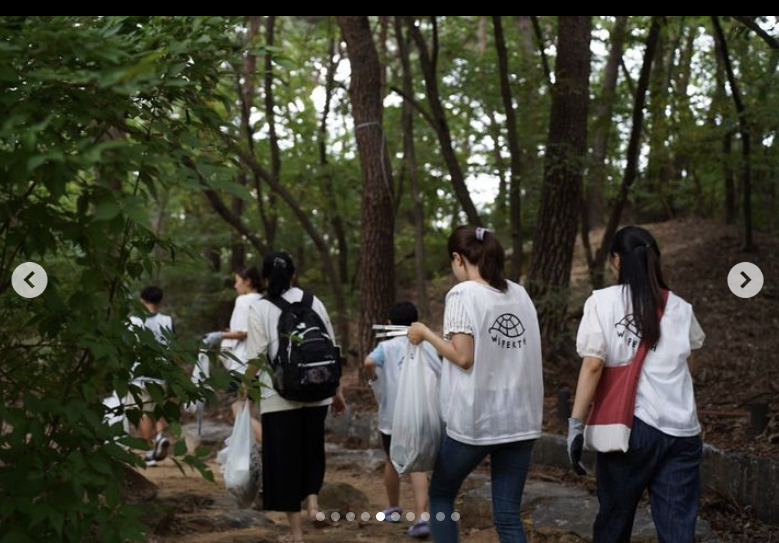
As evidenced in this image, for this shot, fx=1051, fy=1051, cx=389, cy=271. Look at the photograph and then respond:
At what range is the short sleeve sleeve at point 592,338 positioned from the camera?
193 inches

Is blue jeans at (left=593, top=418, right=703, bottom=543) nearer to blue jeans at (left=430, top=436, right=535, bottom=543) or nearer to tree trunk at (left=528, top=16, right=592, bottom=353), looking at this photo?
blue jeans at (left=430, top=436, right=535, bottom=543)

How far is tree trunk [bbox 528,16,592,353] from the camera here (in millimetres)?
12719

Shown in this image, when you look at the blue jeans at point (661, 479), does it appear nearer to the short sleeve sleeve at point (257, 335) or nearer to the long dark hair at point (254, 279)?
the short sleeve sleeve at point (257, 335)

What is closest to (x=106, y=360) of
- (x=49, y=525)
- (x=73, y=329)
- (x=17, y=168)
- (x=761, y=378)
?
(x=73, y=329)

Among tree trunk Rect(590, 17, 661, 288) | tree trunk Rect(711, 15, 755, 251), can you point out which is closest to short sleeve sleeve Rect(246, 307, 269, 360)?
tree trunk Rect(711, 15, 755, 251)

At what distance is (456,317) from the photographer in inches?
217

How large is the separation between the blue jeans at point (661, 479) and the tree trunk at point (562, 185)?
7742 millimetres

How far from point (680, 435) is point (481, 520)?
3.49 meters

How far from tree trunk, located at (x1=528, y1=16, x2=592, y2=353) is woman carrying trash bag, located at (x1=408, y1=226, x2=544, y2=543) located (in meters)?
7.08

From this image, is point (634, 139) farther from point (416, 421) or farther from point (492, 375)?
point (492, 375)

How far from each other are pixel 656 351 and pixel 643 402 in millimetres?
244

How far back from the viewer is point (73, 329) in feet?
13.6

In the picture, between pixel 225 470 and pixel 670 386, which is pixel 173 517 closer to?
pixel 225 470
